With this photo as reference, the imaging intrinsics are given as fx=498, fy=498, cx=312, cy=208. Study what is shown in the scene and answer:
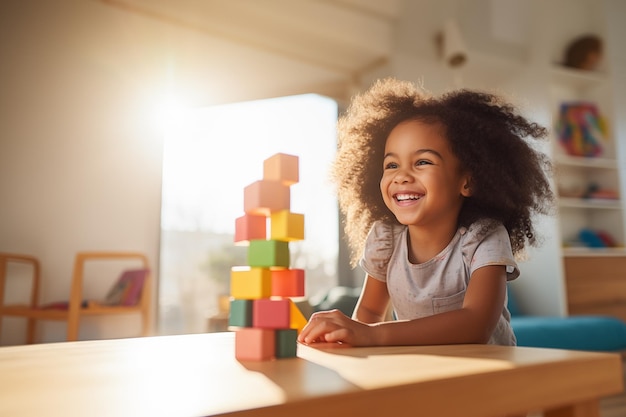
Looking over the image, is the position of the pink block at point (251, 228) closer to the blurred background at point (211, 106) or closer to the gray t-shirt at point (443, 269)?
the gray t-shirt at point (443, 269)

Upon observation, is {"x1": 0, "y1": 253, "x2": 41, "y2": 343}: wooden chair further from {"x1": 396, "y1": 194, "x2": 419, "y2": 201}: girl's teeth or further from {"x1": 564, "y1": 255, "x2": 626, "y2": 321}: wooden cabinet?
{"x1": 564, "y1": 255, "x2": 626, "y2": 321}: wooden cabinet

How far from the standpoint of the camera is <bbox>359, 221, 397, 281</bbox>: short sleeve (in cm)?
96

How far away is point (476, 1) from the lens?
383 cm

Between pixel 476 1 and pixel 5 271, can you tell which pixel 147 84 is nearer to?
pixel 5 271

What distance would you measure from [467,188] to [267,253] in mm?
503

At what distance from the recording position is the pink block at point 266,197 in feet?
1.71

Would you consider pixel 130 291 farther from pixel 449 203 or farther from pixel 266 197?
pixel 266 197

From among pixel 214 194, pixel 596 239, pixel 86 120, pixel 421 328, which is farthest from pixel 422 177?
pixel 596 239

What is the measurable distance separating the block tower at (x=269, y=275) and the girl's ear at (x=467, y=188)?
0.45m

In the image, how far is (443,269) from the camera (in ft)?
2.84

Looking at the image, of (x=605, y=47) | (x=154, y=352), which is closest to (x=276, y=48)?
(x=605, y=47)

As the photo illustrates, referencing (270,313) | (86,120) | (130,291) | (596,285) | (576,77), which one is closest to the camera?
(270,313)

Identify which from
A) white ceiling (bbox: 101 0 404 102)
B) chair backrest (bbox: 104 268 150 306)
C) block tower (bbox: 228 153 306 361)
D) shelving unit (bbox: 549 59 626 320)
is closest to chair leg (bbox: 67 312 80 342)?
chair backrest (bbox: 104 268 150 306)

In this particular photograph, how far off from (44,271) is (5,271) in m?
0.22
